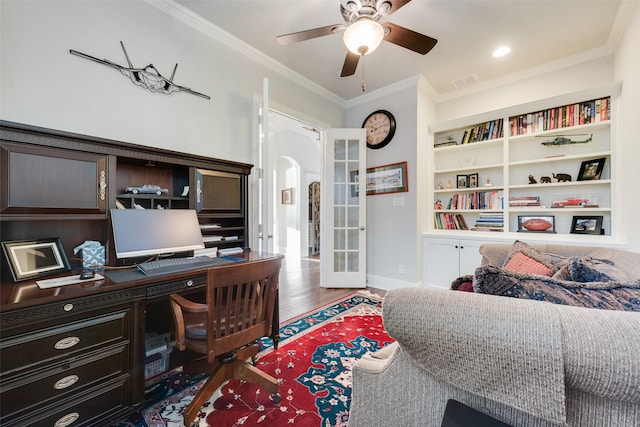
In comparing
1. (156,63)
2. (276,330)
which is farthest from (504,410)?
(156,63)

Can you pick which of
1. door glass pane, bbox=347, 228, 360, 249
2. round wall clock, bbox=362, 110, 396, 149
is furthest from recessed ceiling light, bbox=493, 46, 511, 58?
door glass pane, bbox=347, 228, 360, 249

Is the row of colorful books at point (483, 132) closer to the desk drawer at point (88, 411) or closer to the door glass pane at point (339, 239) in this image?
the door glass pane at point (339, 239)

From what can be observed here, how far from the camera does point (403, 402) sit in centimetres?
80

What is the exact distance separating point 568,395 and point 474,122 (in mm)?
3511

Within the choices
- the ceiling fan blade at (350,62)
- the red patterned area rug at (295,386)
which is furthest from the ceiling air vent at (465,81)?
the red patterned area rug at (295,386)

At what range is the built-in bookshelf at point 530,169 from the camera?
273 cm

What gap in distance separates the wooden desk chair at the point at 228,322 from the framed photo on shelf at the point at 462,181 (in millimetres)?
3088

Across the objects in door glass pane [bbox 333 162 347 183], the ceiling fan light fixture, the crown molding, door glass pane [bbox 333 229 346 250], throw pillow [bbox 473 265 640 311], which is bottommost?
door glass pane [bbox 333 229 346 250]

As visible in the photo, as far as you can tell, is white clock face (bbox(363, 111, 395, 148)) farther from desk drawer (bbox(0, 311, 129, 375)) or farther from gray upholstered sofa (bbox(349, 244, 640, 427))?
desk drawer (bbox(0, 311, 129, 375))

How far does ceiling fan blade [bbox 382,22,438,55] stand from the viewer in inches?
71.6

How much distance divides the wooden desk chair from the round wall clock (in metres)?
2.82

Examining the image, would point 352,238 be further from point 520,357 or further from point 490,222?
point 520,357

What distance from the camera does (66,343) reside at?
3.76ft

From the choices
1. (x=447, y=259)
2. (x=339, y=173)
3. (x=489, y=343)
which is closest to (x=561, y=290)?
(x=489, y=343)
